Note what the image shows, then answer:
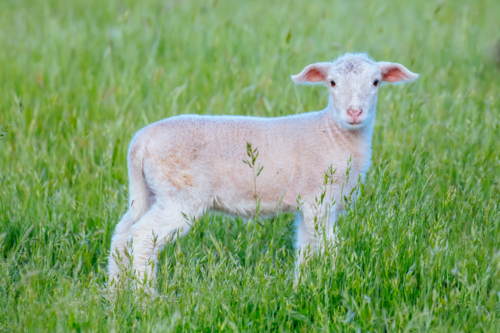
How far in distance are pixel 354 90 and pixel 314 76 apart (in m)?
0.42

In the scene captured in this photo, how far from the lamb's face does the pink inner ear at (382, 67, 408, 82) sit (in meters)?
0.18

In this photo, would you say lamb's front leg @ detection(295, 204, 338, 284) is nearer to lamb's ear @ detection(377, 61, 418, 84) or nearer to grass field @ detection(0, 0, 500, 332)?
grass field @ detection(0, 0, 500, 332)

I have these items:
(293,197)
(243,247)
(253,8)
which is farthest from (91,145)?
(253,8)

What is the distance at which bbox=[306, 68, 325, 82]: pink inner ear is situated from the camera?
12.2ft

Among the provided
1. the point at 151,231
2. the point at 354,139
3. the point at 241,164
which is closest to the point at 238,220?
the point at 241,164

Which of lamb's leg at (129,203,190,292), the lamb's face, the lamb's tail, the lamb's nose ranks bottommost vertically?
lamb's leg at (129,203,190,292)

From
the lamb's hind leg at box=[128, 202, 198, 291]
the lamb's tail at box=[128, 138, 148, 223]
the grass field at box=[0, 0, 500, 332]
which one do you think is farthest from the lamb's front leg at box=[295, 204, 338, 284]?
the lamb's tail at box=[128, 138, 148, 223]

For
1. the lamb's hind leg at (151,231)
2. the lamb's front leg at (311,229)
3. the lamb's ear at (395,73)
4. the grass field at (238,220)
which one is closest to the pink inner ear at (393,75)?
the lamb's ear at (395,73)

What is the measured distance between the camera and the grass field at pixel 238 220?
2.76 m

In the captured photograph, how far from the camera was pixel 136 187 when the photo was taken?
3.47 m

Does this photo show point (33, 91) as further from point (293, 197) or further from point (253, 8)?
point (253, 8)

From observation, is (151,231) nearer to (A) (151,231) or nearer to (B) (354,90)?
(A) (151,231)

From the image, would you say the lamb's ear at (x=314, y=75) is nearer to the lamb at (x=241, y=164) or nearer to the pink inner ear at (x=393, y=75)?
the lamb at (x=241, y=164)

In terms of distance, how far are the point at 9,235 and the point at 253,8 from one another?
7081mm
